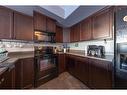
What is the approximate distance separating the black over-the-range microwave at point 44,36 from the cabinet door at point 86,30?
2.76ft

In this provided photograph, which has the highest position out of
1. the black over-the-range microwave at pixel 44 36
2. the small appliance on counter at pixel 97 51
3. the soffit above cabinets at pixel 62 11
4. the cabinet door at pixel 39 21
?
the soffit above cabinets at pixel 62 11

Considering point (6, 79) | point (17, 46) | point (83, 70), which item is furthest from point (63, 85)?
point (6, 79)

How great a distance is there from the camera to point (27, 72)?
2.23 metres

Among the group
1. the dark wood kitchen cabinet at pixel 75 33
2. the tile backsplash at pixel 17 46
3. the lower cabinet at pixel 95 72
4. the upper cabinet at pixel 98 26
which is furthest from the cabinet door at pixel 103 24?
the tile backsplash at pixel 17 46

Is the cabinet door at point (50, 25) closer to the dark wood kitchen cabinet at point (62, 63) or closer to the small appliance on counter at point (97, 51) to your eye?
the dark wood kitchen cabinet at point (62, 63)

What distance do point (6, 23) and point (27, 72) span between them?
0.98m

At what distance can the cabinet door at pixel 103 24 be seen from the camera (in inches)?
81.0

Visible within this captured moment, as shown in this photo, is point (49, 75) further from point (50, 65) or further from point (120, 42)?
point (120, 42)

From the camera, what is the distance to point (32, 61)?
238 centimetres

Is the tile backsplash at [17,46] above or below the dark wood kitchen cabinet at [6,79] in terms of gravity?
above

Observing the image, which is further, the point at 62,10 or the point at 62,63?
the point at 62,63

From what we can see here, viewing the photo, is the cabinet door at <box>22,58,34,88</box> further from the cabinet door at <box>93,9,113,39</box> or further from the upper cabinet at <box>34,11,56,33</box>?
the cabinet door at <box>93,9,113,39</box>

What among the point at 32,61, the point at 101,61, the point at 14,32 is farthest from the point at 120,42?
the point at 14,32

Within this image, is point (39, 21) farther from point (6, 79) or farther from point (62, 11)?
point (6, 79)
